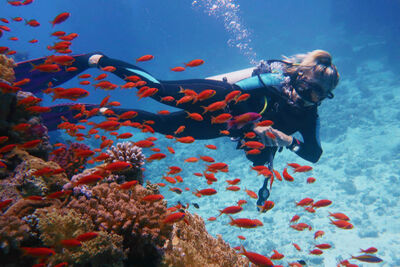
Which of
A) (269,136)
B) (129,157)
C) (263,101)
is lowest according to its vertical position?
(129,157)

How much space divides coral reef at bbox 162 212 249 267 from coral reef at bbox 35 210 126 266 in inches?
28.0

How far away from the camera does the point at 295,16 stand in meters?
57.3

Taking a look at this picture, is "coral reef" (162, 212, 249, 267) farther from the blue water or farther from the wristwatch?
the blue water

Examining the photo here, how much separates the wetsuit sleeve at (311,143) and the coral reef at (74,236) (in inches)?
180

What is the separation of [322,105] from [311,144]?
20.8m

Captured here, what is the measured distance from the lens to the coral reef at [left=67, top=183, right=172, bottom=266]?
8.63ft

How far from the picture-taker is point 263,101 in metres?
5.04

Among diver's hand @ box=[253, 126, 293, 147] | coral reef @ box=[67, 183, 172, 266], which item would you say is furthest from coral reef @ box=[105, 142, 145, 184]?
diver's hand @ box=[253, 126, 293, 147]

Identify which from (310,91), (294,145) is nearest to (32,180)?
(294,145)

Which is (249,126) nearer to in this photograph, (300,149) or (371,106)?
(300,149)

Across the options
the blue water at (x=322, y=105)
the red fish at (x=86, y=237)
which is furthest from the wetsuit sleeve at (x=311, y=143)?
the blue water at (x=322, y=105)

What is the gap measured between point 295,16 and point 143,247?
69.8 meters

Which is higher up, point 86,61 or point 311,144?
point 86,61

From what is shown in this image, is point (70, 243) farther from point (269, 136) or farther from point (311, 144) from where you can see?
point (311, 144)
